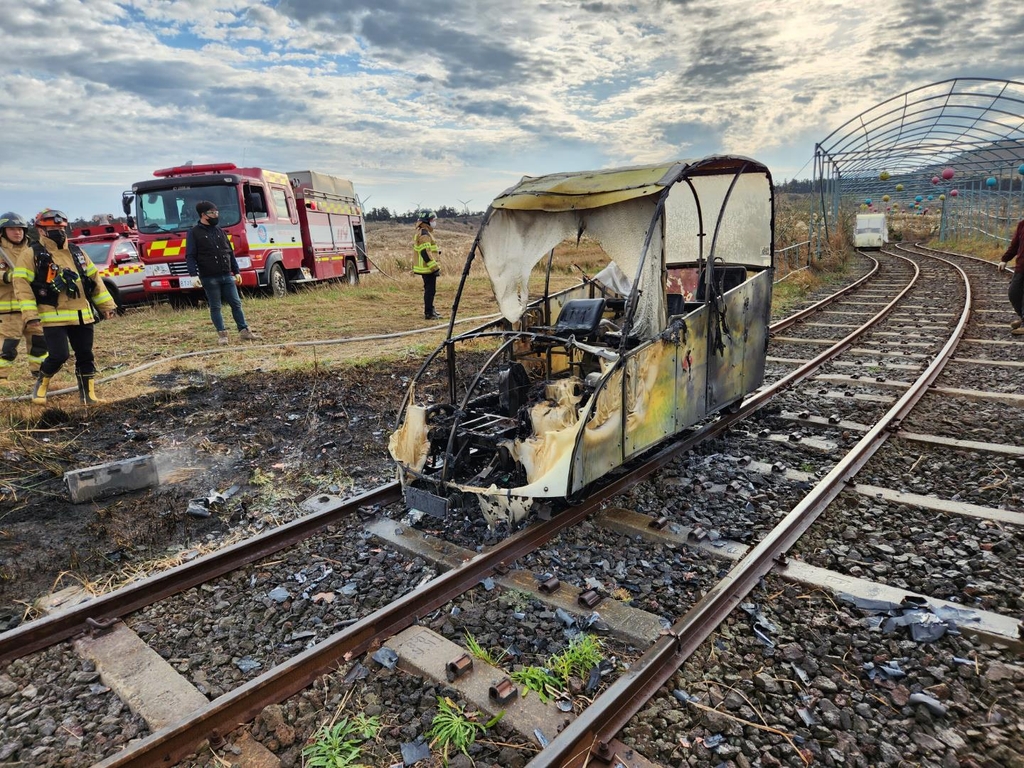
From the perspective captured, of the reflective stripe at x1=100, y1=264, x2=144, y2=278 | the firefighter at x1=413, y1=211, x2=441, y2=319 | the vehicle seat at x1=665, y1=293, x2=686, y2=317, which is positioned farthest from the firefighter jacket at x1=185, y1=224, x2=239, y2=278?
the vehicle seat at x1=665, y1=293, x2=686, y2=317

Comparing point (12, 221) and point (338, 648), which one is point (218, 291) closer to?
point (12, 221)

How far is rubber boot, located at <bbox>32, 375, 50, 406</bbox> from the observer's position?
725 cm

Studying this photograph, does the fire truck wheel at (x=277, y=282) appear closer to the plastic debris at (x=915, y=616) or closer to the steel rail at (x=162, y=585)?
the steel rail at (x=162, y=585)

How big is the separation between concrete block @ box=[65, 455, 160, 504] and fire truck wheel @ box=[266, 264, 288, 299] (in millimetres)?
11163

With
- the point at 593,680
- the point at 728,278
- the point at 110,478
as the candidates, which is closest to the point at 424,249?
the point at 728,278

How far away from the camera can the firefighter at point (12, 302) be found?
262 inches

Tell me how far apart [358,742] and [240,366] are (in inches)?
293

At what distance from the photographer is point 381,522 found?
4652 mm

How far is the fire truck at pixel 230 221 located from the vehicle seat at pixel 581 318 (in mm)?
10044

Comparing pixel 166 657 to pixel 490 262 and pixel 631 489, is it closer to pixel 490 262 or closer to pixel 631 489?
pixel 631 489

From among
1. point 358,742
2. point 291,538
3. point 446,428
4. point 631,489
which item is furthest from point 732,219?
point 358,742

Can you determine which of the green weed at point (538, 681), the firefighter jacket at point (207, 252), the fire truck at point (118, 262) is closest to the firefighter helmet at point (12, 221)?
the firefighter jacket at point (207, 252)

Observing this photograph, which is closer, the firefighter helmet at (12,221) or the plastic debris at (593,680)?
the plastic debris at (593,680)

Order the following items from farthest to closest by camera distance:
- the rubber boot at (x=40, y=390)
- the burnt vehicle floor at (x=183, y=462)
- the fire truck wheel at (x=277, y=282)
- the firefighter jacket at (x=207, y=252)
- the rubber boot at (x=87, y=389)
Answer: the fire truck wheel at (x=277, y=282) → the firefighter jacket at (x=207, y=252) → the rubber boot at (x=87, y=389) → the rubber boot at (x=40, y=390) → the burnt vehicle floor at (x=183, y=462)
